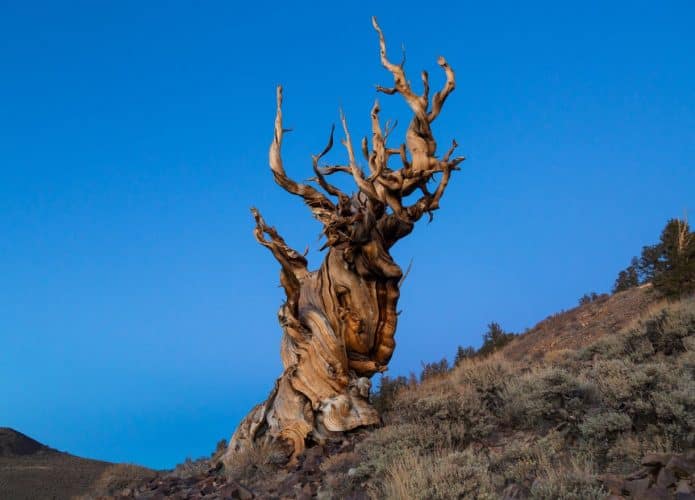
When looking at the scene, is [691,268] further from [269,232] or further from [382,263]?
[269,232]

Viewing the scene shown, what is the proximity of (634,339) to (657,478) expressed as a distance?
6.66 meters

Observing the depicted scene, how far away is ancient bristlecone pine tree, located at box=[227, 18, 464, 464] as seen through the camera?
10883mm

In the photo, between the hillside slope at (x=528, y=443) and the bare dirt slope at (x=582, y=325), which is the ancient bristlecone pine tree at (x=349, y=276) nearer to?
the hillside slope at (x=528, y=443)

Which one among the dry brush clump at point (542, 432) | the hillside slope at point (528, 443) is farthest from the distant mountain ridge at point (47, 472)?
the dry brush clump at point (542, 432)

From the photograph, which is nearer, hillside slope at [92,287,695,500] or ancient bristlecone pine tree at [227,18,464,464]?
hillside slope at [92,287,695,500]

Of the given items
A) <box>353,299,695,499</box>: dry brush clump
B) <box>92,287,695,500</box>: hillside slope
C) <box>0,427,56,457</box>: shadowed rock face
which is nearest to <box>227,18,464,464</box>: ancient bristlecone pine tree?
<box>92,287,695,500</box>: hillside slope

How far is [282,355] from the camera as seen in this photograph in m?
12.2

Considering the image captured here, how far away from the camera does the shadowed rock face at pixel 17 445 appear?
78.0ft

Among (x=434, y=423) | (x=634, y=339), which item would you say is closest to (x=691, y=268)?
(x=634, y=339)

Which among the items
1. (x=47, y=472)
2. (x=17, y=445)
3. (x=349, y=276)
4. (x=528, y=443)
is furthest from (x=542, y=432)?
(x=17, y=445)

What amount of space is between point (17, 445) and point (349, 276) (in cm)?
2002

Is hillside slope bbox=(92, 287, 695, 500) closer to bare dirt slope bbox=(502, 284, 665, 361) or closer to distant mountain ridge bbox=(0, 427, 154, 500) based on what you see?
distant mountain ridge bbox=(0, 427, 154, 500)

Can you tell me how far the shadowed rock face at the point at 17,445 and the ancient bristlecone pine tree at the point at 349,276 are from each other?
54.5 feet

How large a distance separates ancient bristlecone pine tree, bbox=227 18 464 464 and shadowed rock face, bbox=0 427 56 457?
16.6 meters
